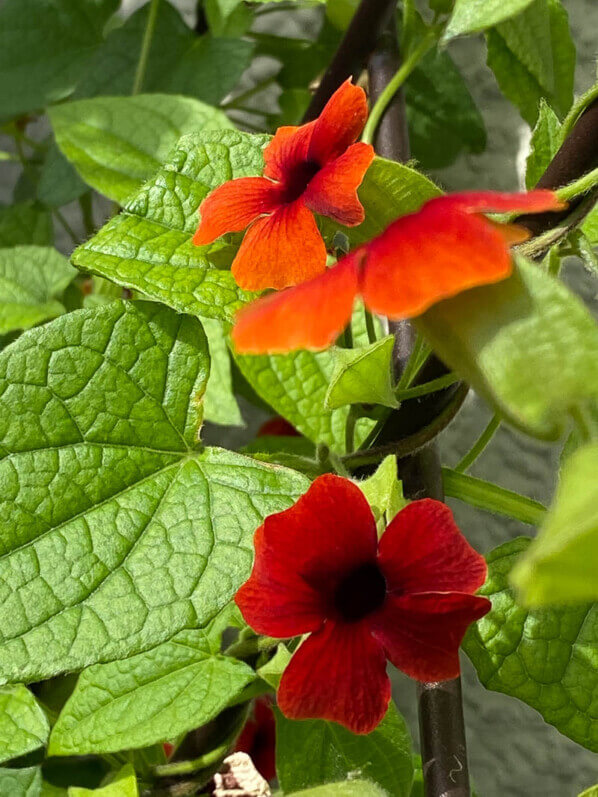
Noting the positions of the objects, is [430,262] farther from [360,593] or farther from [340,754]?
[340,754]

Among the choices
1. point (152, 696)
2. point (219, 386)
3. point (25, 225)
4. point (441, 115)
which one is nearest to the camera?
point (152, 696)

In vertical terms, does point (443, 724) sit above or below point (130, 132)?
below

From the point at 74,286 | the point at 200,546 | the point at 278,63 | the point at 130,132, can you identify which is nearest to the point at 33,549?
the point at 200,546

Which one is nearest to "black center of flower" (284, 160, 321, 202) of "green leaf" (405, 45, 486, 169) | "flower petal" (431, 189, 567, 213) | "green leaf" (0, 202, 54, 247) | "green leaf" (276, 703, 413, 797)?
"flower petal" (431, 189, 567, 213)

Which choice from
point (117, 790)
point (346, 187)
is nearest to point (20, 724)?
point (117, 790)

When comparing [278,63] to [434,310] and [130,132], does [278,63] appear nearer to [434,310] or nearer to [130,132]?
[130,132]

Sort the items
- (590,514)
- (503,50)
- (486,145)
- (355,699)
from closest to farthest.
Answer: (590,514) → (355,699) → (503,50) → (486,145)
